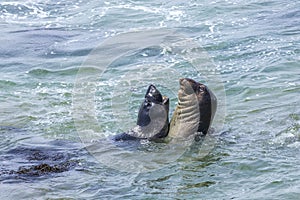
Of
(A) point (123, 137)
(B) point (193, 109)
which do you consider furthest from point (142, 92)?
(B) point (193, 109)

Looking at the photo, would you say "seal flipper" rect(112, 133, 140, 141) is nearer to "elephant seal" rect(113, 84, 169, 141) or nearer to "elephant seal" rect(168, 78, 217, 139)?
"elephant seal" rect(113, 84, 169, 141)

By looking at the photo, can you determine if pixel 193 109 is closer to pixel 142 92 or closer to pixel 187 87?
pixel 187 87

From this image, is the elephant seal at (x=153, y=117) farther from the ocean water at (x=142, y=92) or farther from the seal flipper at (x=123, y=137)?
the ocean water at (x=142, y=92)

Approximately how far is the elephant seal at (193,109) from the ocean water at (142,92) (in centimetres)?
20

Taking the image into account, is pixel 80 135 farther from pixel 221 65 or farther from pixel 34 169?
pixel 221 65

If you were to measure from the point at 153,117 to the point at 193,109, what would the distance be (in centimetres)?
41

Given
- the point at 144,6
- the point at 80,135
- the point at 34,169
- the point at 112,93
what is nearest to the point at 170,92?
the point at 112,93

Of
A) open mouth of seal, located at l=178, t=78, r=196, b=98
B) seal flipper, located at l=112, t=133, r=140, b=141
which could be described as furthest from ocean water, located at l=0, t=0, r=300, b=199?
open mouth of seal, located at l=178, t=78, r=196, b=98

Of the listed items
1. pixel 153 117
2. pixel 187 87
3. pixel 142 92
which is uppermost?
pixel 187 87

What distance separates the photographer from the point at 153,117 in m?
7.26

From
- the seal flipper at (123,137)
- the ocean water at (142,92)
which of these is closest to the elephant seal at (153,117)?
the seal flipper at (123,137)

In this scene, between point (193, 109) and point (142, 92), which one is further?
point (142, 92)

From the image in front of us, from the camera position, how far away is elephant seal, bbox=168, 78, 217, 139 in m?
7.16

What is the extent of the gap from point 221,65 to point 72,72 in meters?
2.42
